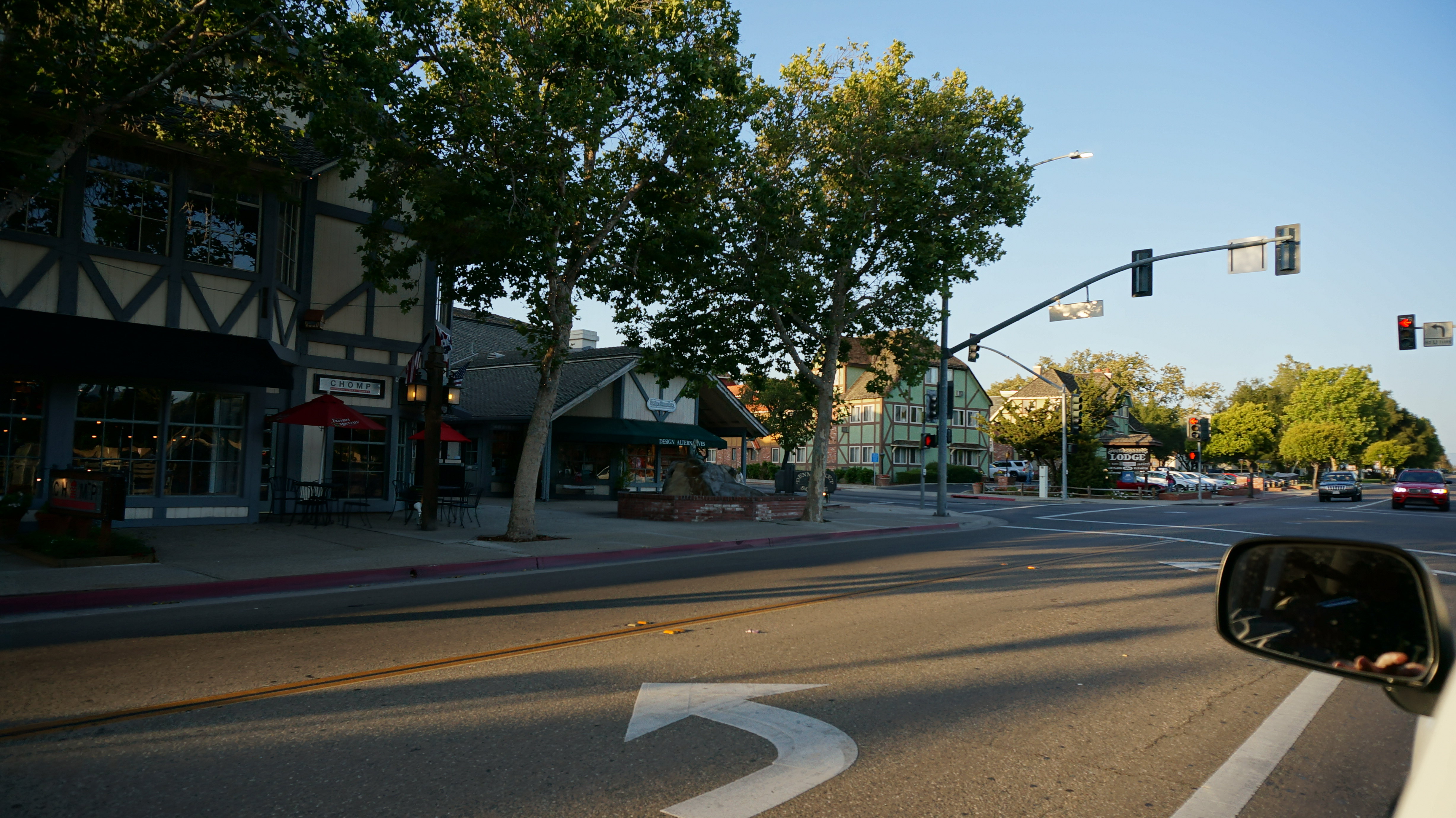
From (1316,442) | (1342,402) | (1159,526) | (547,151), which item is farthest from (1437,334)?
(1342,402)

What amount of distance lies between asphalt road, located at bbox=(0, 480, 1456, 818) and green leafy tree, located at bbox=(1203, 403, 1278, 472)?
79.9 m

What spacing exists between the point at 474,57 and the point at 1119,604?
13622mm

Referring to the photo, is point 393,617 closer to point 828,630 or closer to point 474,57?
point 828,630

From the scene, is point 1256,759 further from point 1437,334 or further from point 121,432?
point 1437,334

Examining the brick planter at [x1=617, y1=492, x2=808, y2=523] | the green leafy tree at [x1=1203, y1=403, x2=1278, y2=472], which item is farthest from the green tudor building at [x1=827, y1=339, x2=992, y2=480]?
the brick planter at [x1=617, y1=492, x2=808, y2=523]

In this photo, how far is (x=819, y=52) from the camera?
22750mm

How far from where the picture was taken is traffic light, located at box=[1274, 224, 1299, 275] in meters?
18.0

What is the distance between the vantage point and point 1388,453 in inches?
4222

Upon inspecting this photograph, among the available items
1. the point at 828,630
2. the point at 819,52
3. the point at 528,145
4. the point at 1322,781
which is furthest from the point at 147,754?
the point at 819,52

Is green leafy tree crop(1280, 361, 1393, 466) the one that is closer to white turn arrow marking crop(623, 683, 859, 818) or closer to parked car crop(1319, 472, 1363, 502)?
parked car crop(1319, 472, 1363, 502)

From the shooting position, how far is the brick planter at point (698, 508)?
2247 cm

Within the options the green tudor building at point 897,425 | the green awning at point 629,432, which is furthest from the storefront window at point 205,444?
the green tudor building at point 897,425

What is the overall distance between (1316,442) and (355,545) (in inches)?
3218

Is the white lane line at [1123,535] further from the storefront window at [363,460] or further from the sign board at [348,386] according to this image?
the sign board at [348,386]
